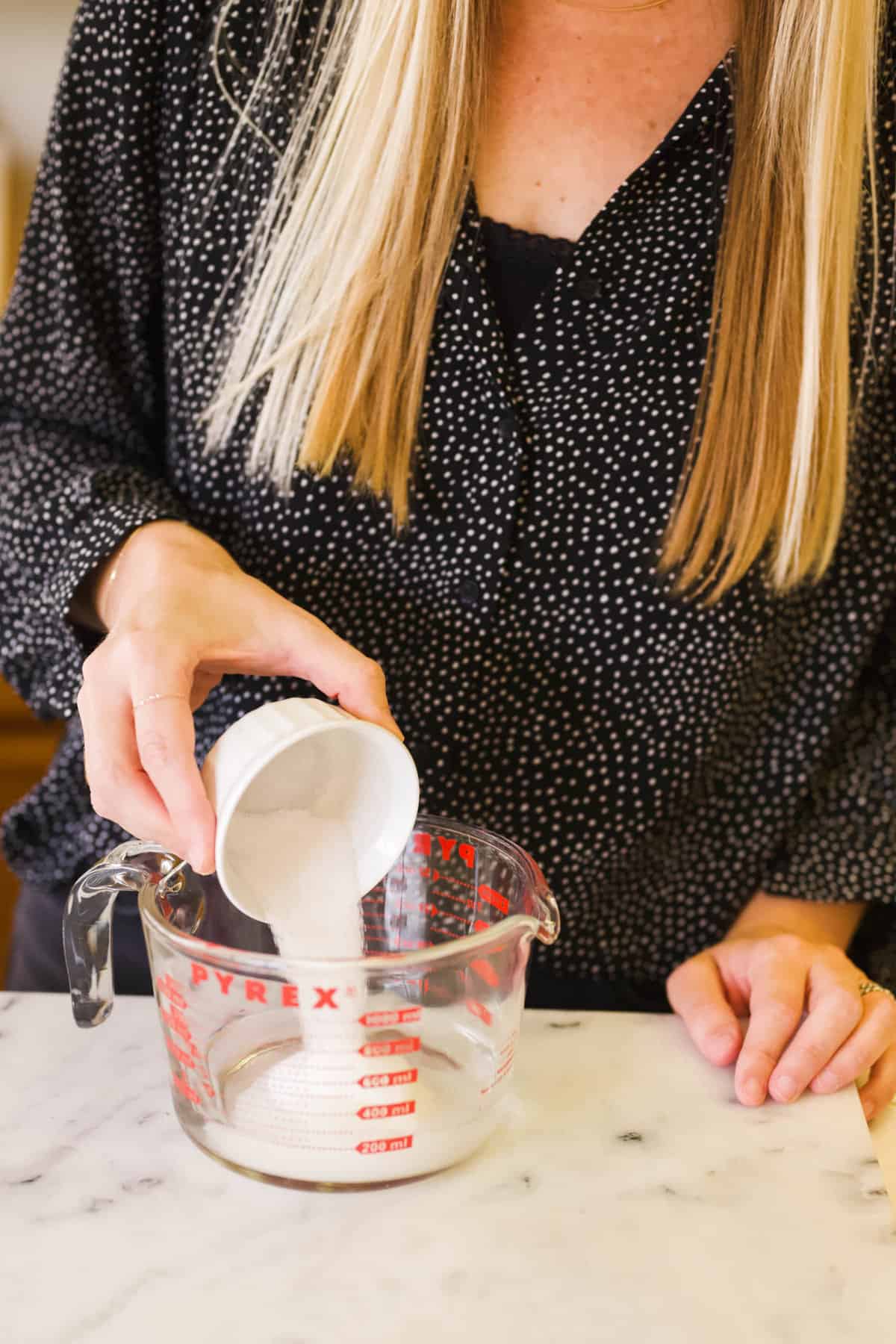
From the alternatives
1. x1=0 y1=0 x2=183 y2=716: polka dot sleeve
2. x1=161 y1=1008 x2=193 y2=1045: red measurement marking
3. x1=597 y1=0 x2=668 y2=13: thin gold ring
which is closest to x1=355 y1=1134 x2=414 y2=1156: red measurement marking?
x1=161 y1=1008 x2=193 y2=1045: red measurement marking

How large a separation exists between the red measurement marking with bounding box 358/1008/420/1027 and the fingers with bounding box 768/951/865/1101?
0.24 metres

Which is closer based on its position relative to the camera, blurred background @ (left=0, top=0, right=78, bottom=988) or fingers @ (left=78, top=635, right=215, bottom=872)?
fingers @ (left=78, top=635, right=215, bottom=872)

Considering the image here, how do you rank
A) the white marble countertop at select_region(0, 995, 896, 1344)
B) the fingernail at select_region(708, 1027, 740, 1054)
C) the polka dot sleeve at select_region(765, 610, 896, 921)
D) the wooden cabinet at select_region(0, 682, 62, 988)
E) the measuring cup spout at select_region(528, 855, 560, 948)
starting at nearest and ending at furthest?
the white marble countertop at select_region(0, 995, 896, 1344)
the measuring cup spout at select_region(528, 855, 560, 948)
the fingernail at select_region(708, 1027, 740, 1054)
the polka dot sleeve at select_region(765, 610, 896, 921)
the wooden cabinet at select_region(0, 682, 62, 988)

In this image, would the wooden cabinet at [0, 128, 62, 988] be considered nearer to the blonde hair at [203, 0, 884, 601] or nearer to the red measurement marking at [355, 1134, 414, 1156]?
the blonde hair at [203, 0, 884, 601]

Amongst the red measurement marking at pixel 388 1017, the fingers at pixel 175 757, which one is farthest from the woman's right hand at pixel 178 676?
the red measurement marking at pixel 388 1017

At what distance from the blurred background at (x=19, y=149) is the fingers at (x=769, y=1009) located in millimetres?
1380

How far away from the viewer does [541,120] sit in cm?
98

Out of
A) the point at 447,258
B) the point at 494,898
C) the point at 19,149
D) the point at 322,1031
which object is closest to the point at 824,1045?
the point at 494,898

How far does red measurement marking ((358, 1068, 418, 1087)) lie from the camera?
2.06 ft

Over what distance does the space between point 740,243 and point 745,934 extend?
1.71 ft

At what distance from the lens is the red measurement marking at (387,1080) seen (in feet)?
2.06

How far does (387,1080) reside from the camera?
0.63 m

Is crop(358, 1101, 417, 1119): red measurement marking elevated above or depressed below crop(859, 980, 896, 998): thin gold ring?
above

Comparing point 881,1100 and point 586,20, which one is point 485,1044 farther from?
point 586,20
